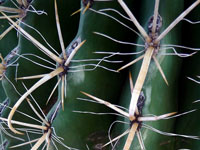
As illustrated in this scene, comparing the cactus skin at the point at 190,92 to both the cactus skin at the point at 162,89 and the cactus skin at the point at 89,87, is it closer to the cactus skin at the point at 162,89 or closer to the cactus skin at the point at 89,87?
the cactus skin at the point at 162,89

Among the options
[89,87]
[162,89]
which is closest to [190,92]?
[162,89]

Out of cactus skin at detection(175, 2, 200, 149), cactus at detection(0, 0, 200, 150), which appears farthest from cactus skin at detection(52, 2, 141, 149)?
cactus skin at detection(175, 2, 200, 149)

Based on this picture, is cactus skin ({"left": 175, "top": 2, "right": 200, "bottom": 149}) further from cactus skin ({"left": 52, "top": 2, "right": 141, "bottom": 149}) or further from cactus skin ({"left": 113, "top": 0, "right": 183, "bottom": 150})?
cactus skin ({"left": 52, "top": 2, "right": 141, "bottom": 149})

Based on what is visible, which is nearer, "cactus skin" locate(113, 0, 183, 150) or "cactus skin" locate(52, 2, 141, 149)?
"cactus skin" locate(113, 0, 183, 150)

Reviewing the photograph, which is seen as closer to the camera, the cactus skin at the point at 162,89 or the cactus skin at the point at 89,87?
the cactus skin at the point at 162,89

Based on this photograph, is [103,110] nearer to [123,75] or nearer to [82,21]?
[123,75]

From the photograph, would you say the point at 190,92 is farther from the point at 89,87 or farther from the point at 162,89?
the point at 89,87

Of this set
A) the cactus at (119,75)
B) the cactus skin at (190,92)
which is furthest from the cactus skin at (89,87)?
the cactus skin at (190,92)

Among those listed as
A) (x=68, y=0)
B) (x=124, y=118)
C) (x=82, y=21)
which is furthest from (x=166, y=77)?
(x=68, y=0)

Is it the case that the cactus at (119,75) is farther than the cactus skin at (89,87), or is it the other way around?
the cactus skin at (89,87)
